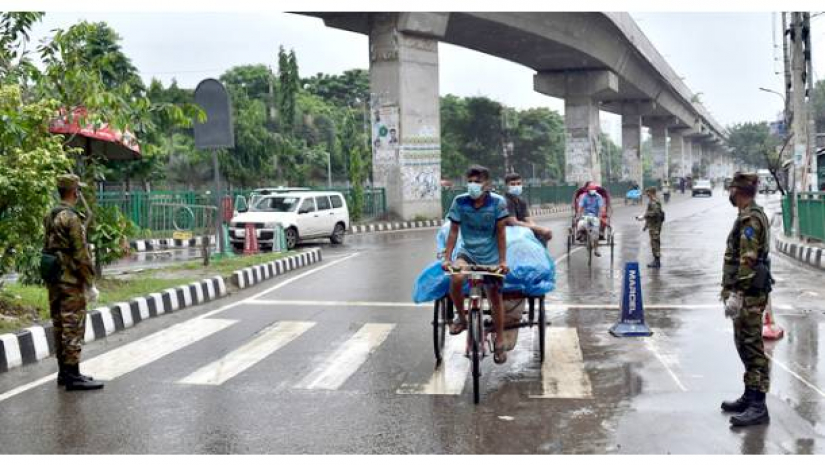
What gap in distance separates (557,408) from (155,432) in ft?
9.16

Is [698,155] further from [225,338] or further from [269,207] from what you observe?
[225,338]

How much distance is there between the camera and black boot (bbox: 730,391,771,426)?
5.65 meters

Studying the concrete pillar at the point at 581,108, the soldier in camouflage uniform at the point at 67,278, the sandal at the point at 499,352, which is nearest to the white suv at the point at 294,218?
the soldier in camouflage uniform at the point at 67,278

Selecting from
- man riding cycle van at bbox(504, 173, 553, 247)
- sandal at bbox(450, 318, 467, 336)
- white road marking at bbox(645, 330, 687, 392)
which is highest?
man riding cycle van at bbox(504, 173, 553, 247)

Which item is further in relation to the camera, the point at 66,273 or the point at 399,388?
the point at 66,273

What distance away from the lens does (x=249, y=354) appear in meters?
8.42

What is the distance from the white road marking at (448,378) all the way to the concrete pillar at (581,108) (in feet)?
128

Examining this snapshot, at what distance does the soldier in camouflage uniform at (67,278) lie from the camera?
7.10 metres

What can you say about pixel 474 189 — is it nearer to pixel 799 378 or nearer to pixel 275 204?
pixel 799 378

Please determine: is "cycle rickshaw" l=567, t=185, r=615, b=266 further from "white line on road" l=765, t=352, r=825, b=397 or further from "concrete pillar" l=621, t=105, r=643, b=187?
"concrete pillar" l=621, t=105, r=643, b=187

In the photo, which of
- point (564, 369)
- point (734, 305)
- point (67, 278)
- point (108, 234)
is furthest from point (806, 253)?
point (67, 278)

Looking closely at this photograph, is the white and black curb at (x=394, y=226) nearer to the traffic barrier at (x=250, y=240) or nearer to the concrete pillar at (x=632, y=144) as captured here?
the traffic barrier at (x=250, y=240)

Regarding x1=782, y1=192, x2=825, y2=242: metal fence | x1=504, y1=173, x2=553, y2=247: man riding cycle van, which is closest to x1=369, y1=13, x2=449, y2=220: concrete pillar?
x1=782, y1=192, x2=825, y2=242: metal fence

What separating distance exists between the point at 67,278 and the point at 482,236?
3.48m
